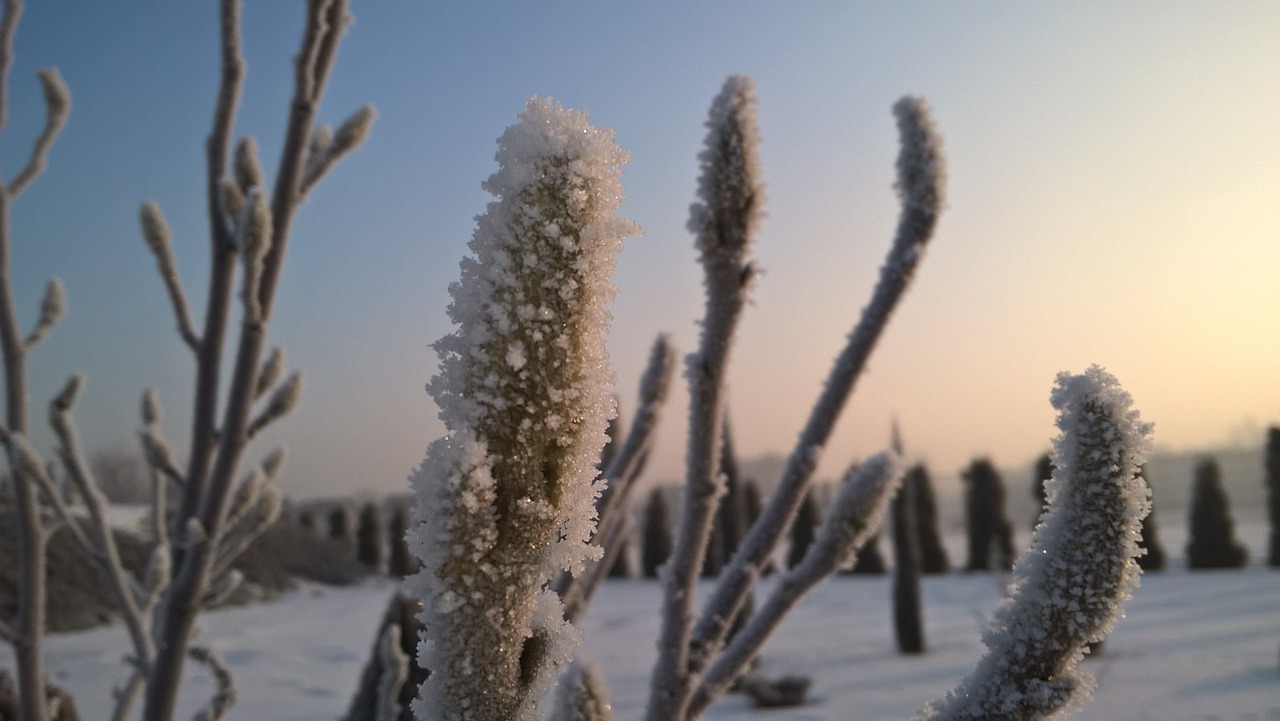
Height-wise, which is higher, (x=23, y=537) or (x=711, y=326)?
(x=711, y=326)

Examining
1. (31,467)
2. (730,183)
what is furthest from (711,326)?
(31,467)

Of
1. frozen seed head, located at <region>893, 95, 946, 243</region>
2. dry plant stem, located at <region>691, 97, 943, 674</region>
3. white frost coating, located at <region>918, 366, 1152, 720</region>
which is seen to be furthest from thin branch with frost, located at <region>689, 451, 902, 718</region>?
white frost coating, located at <region>918, 366, 1152, 720</region>

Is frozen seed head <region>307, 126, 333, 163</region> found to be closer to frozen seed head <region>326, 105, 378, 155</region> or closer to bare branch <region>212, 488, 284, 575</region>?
frozen seed head <region>326, 105, 378, 155</region>

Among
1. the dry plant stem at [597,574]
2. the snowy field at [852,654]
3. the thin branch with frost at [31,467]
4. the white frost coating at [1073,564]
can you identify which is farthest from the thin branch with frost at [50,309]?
the snowy field at [852,654]

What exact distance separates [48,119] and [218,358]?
1075 millimetres

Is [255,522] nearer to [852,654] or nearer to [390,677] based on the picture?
[390,677]

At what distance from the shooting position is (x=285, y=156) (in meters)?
1.32

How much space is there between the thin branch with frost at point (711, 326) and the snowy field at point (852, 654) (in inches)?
221

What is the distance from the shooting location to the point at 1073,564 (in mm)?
556

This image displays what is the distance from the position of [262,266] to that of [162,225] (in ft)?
1.25

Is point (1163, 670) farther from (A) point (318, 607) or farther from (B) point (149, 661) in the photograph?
(A) point (318, 607)

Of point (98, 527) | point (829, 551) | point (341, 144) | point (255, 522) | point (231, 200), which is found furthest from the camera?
point (98, 527)

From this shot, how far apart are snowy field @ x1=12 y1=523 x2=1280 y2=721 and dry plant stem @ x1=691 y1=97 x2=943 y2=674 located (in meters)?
5.51

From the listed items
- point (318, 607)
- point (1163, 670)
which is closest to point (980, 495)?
point (1163, 670)
